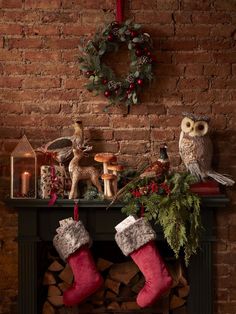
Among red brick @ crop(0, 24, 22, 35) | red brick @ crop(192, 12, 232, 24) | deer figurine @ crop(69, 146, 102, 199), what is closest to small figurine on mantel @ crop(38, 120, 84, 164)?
deer figurine @ crop(69, 146, 102, 199)

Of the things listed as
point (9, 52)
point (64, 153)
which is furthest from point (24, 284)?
point (9, 52)

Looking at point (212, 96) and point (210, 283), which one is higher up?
point (212, 96)

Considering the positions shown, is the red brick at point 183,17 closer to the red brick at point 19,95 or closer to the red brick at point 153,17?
the red brick at point 153,17

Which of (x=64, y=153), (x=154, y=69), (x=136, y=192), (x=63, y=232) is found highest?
(x=154, y=69)

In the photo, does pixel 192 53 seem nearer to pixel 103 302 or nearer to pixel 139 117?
pixel 139 117

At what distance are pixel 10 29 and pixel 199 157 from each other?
148 centimetres

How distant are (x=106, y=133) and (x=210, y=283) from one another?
1.18 meters

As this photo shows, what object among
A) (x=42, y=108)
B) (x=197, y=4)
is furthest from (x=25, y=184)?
(x=197, y=4)

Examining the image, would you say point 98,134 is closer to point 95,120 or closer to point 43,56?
point 95,120

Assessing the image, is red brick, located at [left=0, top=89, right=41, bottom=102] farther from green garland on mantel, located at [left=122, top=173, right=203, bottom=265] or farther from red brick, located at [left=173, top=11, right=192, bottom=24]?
red brick, located at [left=173, top=11, right=192, bottom=24]

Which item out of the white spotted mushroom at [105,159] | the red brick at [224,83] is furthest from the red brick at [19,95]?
the red brick at [224,83]

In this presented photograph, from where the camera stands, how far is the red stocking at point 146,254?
3.52 metres

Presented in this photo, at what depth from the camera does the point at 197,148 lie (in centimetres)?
354

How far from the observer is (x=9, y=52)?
3.73m
